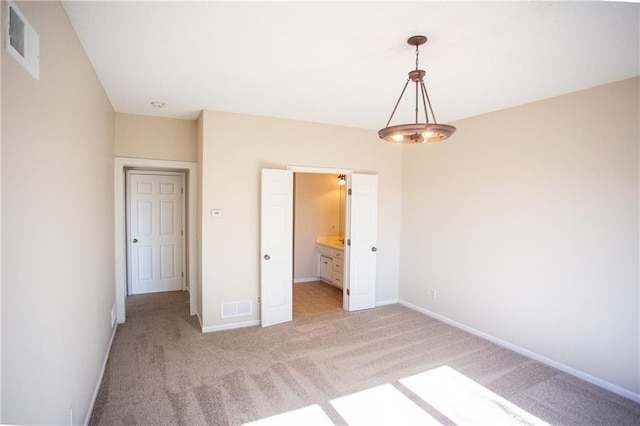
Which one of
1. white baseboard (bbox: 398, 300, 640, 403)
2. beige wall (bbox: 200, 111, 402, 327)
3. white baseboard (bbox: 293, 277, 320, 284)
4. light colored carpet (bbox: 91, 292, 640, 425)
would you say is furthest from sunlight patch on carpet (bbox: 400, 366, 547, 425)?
white baseboard (bbox: 293, 277, 320, 284)

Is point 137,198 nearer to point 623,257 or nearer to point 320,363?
point 320,363

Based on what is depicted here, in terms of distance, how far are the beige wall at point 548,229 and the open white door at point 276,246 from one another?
6.78ft

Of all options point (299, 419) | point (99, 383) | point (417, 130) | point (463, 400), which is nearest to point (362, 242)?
point (463, 400)

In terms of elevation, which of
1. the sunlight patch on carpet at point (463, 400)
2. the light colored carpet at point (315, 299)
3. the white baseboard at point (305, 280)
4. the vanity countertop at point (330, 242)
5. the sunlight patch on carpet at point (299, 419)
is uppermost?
the vanity countertop at point (330, 242)

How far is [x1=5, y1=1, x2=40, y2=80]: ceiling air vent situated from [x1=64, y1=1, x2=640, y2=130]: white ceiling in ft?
1.98

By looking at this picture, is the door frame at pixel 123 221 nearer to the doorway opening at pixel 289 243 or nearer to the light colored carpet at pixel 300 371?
the light colored carpet at pixel 300 371

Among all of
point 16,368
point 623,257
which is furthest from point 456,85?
point 16,368

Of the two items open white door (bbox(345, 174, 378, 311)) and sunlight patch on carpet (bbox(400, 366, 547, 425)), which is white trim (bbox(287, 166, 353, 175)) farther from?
sunlight patch on carpet (bbox(400, 366, 547, 425))

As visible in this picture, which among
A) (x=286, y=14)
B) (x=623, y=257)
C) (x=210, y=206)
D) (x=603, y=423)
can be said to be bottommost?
(x=603, y=423)

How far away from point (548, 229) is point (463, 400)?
1.89 m

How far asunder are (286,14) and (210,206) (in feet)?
8.47

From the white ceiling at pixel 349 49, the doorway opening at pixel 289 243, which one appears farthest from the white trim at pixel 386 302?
the white ceiling at pixel 349 49

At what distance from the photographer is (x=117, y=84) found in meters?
3.07

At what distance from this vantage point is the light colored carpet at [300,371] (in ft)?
8.22
